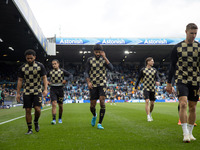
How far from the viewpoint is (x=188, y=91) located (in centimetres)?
416

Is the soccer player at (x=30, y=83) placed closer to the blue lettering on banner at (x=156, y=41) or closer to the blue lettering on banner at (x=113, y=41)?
the blue lettering on banner at (x=113, y=41)

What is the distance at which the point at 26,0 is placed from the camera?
15.7 metres

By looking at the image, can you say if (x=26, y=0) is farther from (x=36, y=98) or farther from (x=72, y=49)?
(x=72, y=49)

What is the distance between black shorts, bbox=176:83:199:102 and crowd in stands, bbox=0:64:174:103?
32619 mm

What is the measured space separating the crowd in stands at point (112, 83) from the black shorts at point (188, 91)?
3262 cm

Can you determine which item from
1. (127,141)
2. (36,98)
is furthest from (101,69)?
(127,141)

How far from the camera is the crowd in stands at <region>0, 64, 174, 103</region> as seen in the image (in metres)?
40.5

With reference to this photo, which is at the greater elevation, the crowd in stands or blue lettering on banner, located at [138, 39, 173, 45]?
blue lettering on banner, located at [138, 39, 173, 45]

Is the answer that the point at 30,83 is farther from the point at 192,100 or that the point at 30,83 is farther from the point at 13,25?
the point at 13,25

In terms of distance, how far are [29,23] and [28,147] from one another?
1502 cm

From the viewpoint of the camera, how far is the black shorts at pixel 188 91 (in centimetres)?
407

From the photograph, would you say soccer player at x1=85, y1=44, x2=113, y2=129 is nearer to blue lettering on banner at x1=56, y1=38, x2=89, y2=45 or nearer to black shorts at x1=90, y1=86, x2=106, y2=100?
black shorts at x1=90, y1=86, x2=106, y2=100

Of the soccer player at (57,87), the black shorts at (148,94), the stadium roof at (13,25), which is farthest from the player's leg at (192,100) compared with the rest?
the stadium roof at (13,25)

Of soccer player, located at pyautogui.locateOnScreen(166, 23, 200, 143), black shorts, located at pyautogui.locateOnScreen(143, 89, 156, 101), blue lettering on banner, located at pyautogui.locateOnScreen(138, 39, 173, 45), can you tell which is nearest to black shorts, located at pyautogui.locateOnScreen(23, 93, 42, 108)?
soccer player, located at pyautogui.locateOnScreen(166, 23, 200, 143)
